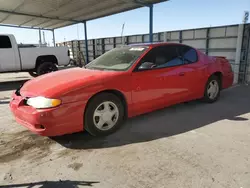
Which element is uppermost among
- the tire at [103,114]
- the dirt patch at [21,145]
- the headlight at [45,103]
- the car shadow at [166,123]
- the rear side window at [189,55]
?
the rear side window at [189,55]

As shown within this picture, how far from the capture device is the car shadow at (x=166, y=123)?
323 cm

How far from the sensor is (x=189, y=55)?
15.2 feet

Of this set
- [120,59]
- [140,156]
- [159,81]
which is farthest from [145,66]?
[140,156]

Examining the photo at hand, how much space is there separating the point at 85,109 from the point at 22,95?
1.03 metres

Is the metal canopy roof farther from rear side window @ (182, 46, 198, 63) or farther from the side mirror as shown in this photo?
the side mirror

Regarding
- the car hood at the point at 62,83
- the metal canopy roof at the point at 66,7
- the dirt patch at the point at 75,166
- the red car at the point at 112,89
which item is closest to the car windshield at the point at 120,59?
the red car at the point at 112,89

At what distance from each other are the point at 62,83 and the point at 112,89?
79 cm

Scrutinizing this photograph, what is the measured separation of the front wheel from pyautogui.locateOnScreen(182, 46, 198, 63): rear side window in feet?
2.30

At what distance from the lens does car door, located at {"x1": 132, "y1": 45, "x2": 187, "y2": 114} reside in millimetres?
3674

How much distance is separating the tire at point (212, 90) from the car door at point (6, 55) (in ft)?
26.8

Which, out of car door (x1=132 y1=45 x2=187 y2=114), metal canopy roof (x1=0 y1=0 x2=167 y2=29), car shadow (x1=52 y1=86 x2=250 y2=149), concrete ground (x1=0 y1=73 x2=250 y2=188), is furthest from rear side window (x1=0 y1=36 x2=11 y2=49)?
car door (x1=132 y1=45 x2=187 y2=114)

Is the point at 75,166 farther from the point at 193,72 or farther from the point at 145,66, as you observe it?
the point at 193,72

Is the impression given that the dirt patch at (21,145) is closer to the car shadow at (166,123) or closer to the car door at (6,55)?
the car shadow at (166,123)

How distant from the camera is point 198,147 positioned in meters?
2.96
